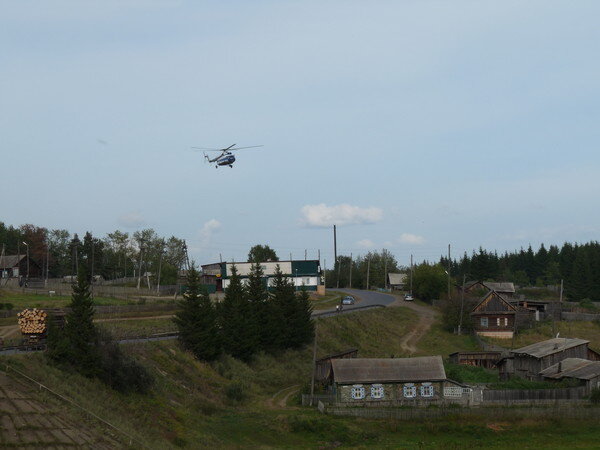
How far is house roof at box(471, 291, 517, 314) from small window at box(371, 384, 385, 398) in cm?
4586

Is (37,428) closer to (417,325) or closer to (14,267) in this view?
(417,325)

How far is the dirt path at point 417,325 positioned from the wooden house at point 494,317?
7.66m

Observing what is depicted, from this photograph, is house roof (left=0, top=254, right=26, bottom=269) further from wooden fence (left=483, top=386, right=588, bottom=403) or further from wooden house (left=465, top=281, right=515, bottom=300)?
wooden fence (left=483, top=386, right=588, bottom=403)

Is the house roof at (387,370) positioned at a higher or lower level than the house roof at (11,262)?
lower

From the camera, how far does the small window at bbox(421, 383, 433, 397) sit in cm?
5375

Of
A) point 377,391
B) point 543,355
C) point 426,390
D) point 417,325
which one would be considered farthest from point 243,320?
point 417,325

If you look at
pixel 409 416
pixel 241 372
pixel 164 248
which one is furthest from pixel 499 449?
pixel 164 248

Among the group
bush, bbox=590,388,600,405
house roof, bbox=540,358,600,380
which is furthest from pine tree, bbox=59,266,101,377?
house roof, bbox=540,358,600,380

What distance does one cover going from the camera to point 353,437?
143ft

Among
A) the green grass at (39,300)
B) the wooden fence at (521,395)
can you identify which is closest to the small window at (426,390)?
the wooden fence at (521,395)

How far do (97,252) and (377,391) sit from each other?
105 metres

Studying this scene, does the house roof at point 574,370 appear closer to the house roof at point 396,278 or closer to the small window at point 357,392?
the small window at point 357,392

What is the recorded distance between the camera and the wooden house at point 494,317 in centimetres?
9500

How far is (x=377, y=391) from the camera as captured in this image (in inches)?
2103
